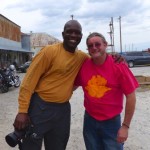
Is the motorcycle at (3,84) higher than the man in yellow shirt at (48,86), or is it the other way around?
the man in yellow shirt at (48,86)

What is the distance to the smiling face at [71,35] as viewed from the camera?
3693 millimetres

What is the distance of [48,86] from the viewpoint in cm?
369

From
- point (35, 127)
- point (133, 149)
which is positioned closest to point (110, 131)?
point (35, 127)

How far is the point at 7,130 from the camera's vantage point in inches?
298

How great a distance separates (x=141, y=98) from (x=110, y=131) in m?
8.15

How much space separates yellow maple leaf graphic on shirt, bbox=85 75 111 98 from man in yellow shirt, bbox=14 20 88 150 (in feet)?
0.92

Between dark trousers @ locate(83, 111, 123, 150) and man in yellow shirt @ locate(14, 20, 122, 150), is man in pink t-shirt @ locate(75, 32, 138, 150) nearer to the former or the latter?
dark trousers @ locate(83, 111, 123, 150)

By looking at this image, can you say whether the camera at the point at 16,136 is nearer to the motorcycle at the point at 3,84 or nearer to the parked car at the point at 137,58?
the motorcycle at the point at 3,84

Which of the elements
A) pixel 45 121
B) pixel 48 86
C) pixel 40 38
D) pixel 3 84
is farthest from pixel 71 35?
pixel 40 38

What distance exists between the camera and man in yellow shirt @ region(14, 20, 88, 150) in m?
3.63

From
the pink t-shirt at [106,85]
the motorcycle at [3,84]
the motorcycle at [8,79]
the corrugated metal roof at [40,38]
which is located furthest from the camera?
the corrugated metal roof at [40,38]

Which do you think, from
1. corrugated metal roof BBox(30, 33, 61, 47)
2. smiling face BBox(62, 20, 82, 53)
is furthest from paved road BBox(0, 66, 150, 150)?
corrugated metal roof BBox(30, 33, 61, 47)

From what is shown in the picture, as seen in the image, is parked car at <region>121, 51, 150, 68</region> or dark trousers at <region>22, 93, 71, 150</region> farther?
parked car at <region>121, 51, 150, 68</region>

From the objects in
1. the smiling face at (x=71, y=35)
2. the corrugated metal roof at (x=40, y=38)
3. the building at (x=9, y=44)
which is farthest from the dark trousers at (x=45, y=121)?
the corrugated metal roof at (x=40, y=38)
